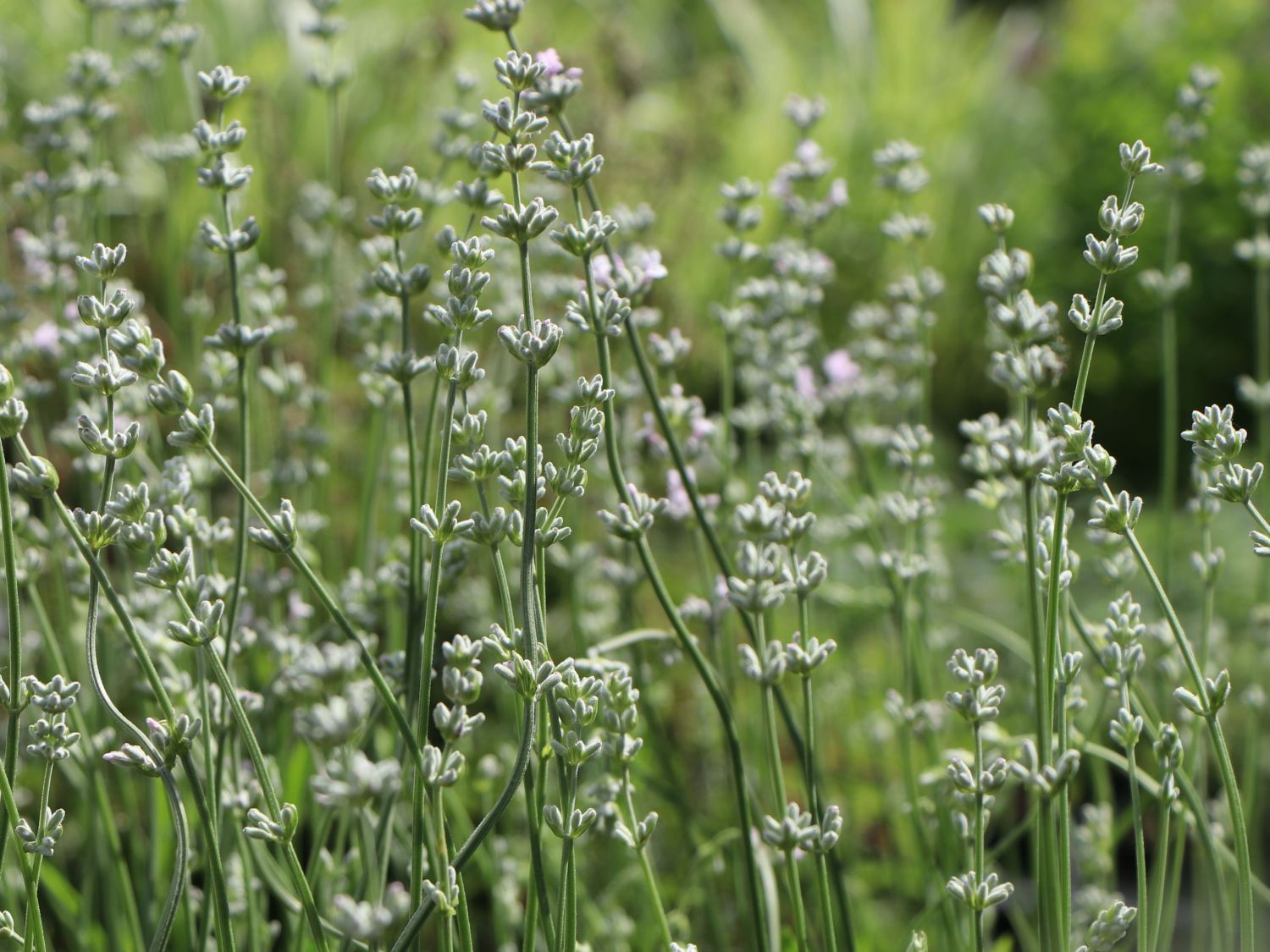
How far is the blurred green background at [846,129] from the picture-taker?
3.19 m

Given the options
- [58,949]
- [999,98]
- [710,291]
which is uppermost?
[999,98]

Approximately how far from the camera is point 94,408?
1.26m

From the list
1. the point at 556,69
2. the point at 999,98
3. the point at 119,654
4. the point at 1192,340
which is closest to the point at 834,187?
the point at 556,69

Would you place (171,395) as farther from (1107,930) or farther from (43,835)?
(1107,930)

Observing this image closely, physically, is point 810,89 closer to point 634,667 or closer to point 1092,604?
point 1092,604

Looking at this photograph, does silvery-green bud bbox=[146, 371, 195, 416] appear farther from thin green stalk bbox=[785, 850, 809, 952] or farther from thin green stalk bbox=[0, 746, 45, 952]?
thin green stalk bbox=[785, 850, 809, 952]

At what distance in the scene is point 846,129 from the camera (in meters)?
5.30

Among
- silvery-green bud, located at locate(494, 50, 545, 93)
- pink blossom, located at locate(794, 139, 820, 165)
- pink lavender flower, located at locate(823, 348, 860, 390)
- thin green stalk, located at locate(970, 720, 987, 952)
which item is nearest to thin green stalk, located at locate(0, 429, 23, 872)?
silvery-green bud, located at locate(494, 50, 545, 93)

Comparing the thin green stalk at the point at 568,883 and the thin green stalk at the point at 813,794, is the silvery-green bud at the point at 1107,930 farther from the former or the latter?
the thin green stalk at the point at 568,883

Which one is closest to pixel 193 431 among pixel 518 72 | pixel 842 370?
pixel 518 72

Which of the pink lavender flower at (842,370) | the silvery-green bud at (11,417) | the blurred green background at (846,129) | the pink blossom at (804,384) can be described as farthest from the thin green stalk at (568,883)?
the blurred green background at (846,129)

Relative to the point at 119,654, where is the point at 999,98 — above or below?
above

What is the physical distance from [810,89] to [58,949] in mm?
4783

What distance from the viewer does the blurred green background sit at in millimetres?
3188
